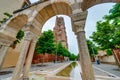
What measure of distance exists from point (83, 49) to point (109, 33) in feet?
28.2

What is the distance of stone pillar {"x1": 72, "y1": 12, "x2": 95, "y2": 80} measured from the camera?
9.69 feet

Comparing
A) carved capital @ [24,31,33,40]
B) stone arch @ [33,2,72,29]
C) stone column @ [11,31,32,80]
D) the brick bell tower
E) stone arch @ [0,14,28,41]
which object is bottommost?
stone column @ [11,31,32,80]

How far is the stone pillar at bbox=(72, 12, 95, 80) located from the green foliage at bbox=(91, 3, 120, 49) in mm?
6623

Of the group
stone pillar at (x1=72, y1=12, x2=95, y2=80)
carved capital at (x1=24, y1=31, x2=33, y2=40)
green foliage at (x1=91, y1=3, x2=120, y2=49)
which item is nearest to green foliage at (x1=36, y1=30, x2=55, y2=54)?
green foliage at (x1=91, y1=3, x2=120, y2=49)

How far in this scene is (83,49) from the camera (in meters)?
3.18

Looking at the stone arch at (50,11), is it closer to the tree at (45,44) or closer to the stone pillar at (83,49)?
the stone pillar at (83,49)

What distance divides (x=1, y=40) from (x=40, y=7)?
2688 mm

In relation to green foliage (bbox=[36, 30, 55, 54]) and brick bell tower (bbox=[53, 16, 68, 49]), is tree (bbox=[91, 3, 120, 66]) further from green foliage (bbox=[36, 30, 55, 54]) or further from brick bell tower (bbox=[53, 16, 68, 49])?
brick bell tower (bbox=[53, 16, 68, 49])

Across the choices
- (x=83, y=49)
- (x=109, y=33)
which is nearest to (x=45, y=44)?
(x=109, y=33)

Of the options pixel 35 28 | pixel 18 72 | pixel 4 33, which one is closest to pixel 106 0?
pixel 35 28

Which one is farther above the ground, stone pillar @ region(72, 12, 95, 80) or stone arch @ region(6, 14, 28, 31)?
stone arch @ region(6, 14, 28, 31)

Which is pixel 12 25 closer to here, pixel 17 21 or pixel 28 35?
pixel 17 21

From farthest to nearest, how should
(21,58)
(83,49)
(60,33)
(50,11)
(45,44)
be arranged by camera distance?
1. (60,33)
2. (45,44)
3. (50,11)
4. (21,58)
5. (83,49)

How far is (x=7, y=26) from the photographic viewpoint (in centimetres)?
517
